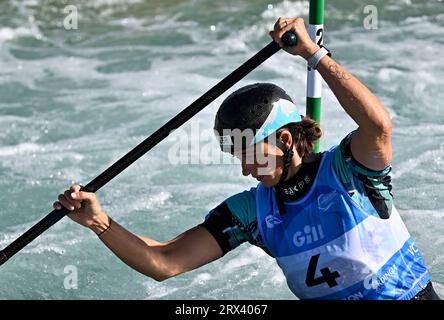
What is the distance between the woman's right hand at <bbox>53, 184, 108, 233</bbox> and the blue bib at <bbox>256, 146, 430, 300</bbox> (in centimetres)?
65

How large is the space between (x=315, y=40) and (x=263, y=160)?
148 centimetres

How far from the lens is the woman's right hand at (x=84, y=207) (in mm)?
3676

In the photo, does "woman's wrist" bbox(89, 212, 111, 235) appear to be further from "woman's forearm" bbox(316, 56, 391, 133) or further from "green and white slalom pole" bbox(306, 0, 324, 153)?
"green and white slalom pole" bbox(306, 0, 324, 153)

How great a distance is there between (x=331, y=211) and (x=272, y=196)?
10.1 inches

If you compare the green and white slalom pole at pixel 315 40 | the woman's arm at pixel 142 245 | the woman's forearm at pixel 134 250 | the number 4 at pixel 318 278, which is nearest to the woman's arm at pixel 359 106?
the number 4 at pixel 318 278

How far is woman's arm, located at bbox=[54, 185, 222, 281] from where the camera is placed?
3695 mm

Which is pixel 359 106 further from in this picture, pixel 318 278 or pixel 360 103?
pixel 318 278

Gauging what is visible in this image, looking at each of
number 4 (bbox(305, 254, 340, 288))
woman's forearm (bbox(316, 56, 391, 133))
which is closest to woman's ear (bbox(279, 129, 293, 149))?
woman's forearm (bbox(316, 56, 391, 133))

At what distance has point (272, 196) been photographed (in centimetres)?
371

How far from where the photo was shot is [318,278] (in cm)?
362

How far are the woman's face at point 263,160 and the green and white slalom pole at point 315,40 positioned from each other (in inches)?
51.2

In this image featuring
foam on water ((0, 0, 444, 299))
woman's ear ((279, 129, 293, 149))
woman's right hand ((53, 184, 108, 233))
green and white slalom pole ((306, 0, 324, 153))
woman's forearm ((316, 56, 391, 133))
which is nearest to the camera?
woman's forearm ((316, 56, 391, 133))

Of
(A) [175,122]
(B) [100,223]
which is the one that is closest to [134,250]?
(B) [100,223]
